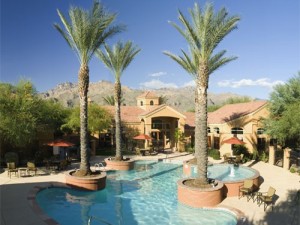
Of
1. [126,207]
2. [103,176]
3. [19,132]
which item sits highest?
[19,132]

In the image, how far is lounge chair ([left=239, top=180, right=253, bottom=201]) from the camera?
18.0 meters

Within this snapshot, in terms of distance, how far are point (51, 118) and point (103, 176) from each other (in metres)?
11.8

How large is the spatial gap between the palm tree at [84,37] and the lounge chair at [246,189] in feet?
35.4

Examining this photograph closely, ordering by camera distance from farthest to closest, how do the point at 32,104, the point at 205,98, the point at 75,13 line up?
the point at 32,104 → the point at 75,13 → the point at 205,98

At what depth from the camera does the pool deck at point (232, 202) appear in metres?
13.6

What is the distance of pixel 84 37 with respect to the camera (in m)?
20.0

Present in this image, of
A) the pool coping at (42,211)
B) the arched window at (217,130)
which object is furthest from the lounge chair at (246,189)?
the arched window at (217,130)

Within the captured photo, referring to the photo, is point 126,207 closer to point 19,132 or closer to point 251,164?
point 19,132

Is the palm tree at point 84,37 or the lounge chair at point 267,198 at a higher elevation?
the palm tree at point 84,37

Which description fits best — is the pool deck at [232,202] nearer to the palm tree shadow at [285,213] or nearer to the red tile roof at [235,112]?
the palm tree shadow at [285,213]

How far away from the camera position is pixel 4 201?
51.3ft

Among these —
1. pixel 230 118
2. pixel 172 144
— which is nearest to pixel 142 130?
pixel 172 144

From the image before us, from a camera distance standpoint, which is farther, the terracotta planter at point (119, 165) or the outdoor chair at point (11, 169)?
the terracotta planter at point (119, 165)

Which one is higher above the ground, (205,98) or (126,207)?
(205,98)
